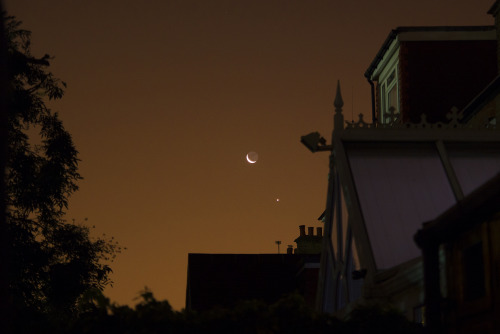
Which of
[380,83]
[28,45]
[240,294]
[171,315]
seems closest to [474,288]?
[171,315]

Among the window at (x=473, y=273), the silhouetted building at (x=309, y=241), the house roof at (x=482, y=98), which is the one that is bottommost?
the window at (x=473, y=273)

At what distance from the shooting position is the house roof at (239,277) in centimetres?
3959

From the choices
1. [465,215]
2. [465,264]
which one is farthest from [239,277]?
[465,215]

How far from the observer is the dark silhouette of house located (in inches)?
1533

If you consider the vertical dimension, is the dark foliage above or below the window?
below

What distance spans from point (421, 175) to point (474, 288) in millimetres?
6782

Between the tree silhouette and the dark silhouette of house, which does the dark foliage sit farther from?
the dark silhouette of house

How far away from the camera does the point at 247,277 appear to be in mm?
40906

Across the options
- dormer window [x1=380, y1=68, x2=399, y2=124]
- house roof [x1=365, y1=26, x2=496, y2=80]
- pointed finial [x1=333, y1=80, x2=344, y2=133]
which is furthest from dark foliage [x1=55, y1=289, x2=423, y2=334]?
house roof [x1=365, y1=26, x2=496, y2=80]

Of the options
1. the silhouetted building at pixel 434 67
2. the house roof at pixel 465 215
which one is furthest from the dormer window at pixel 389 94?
the house roof at pixel 465 215

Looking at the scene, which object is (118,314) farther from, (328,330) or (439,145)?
(439,145)

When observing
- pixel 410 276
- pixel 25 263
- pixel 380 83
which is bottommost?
pixel 410 276

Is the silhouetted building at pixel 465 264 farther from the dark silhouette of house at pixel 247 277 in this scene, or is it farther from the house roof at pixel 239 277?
the house roof at pixel 239 277

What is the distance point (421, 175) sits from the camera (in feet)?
62.4
